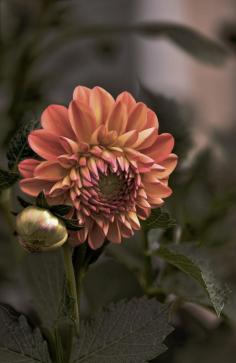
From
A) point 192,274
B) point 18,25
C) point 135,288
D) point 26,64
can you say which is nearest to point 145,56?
point 18,25

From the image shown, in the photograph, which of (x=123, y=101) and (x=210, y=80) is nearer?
(x=123, y=101)

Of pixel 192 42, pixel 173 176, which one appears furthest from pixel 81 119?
pixel 192 42

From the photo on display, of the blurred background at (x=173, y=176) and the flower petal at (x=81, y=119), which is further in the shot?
the blurred background at (x=173, y=176)

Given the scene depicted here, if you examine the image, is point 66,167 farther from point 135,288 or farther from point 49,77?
point 49,77

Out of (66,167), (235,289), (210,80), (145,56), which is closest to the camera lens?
(66,167)

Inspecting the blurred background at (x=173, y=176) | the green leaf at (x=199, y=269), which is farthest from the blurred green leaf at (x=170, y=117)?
the green leaf at (x=199, y=269)

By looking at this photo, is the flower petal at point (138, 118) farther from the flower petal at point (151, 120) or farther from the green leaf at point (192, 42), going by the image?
the green leaf at point (192, 42)

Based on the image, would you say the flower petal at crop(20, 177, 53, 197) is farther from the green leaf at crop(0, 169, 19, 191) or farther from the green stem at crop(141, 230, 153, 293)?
the green stem at crop(141, 230, 153, 293)

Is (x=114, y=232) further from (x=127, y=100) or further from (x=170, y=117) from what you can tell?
(x=170, y=117)
